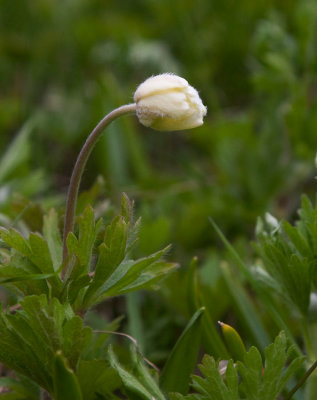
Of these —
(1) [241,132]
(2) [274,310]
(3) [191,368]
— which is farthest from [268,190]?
(3) [191,368]

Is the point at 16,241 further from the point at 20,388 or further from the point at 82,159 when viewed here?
the point at 20,388

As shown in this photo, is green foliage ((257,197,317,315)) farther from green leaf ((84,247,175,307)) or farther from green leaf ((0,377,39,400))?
green leaf ((0,377,39,400))

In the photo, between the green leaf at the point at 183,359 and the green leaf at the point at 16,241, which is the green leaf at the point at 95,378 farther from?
the green leaf at the point at 16,241

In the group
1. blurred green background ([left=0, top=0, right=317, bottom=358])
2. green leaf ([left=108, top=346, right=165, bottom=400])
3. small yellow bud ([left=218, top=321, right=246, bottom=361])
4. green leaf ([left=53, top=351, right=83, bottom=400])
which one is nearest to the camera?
green leaf ([left=53, top=351, right=83, bottom=400])

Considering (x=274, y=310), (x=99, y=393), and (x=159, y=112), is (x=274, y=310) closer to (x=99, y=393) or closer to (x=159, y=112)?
(x=99, y=393)

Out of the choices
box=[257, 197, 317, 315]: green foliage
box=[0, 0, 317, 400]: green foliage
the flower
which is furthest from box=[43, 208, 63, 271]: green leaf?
box=[257, 197, 317, 315]: green foliage

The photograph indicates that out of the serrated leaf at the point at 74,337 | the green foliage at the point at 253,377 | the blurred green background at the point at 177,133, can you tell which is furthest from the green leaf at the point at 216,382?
the blurred green background at the point at 177,133
